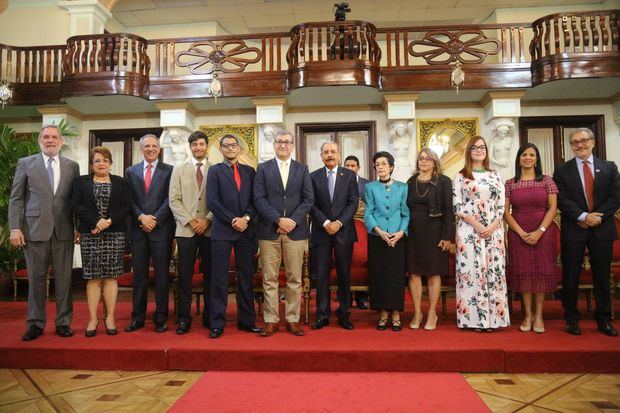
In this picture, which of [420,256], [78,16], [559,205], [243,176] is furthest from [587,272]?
[78,16]

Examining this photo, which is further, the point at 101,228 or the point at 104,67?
the point at 104,67

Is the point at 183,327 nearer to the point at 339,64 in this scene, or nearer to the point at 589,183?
the point at 589,183

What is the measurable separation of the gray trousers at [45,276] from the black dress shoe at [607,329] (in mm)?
3738

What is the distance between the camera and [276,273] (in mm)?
3178

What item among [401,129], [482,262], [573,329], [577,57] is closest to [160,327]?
[482,262]

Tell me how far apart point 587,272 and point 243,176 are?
299 centimetres

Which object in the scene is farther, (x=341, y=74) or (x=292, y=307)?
(x=341, y=74)

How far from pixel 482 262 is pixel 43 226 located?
10.1 ft

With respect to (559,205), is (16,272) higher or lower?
Answer: lower

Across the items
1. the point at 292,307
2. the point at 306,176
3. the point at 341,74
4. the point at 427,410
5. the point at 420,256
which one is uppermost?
the point at 341,74

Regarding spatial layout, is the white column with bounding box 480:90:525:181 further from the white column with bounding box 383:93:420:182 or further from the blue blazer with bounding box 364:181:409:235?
the blue blazer with bounding box 364:181:409:235

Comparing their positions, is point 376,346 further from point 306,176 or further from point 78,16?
point 78,16

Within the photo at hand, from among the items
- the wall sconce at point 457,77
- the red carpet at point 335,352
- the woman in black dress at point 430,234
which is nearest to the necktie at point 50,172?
the red carpet at point 335,352

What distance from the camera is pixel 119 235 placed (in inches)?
128
